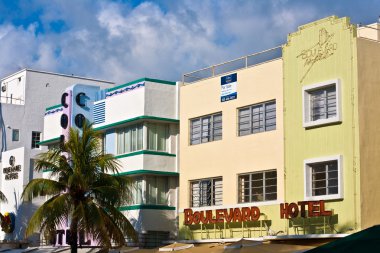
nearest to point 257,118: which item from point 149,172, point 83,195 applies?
point 149,172

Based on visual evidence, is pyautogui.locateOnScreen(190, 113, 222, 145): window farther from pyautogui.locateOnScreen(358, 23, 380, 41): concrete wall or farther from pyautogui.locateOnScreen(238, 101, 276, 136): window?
pyautogui.locateOnScreen(358, 23, 380, 41): concrete wall

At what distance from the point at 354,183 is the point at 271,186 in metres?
4.65

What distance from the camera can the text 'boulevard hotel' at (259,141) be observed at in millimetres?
27438

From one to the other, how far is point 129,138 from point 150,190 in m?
2.81

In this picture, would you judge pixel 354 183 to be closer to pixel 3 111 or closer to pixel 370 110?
pixel 370 110

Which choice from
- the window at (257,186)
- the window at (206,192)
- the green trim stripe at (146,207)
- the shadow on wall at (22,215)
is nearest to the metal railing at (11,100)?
the shadow on wall at (22,215)

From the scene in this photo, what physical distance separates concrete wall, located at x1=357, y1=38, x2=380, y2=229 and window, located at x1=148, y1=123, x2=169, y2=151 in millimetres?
11881

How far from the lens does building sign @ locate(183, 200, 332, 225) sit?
2803 centimetres

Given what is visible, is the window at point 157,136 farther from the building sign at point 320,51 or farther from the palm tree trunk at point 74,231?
the building sign at point 320,51

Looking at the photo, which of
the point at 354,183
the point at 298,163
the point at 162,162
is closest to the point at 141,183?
the point at 162,162

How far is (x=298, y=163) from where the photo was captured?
29359 millimetres

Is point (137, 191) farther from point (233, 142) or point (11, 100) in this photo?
point (11, 100)

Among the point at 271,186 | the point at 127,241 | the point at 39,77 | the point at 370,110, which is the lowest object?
the point at 127,241

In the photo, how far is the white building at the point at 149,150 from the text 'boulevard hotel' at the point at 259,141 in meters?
0.05
